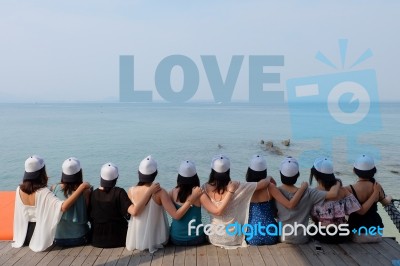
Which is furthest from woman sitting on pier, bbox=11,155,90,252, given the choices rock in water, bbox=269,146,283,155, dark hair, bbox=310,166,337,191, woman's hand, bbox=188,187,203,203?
rock in water, bbox=269,146,283,155

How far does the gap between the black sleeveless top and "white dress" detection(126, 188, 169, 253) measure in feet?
7.51

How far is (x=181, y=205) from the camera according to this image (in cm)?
426

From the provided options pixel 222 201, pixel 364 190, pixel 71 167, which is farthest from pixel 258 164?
pixel 71 167

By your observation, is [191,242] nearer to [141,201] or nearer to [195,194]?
[195,194]

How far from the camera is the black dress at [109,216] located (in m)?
4.19

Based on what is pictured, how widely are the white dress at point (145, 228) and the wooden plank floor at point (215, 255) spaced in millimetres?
83

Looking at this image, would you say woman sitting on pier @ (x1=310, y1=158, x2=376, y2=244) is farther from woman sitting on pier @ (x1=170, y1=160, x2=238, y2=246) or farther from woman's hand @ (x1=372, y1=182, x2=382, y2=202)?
woman sitting on pier @ (x1=170, y1=160, x2=238, y2=246)

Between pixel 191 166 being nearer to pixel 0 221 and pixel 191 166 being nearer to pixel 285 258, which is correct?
pixel 285 258

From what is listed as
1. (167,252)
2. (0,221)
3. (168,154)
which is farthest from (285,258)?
(168,154)

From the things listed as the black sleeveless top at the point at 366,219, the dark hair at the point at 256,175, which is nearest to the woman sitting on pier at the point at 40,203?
the dark hair at the point at 256,175

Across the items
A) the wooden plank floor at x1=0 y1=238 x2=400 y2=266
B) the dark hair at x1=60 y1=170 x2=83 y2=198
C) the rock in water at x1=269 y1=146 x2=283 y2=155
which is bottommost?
the rock in water at x1=269 y1=146 x2=283 y2=155

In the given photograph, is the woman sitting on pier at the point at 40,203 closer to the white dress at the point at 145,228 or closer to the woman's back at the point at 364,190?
the white dress at the point at 145,228

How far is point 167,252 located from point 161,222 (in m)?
0.34

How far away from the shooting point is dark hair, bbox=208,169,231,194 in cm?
417
